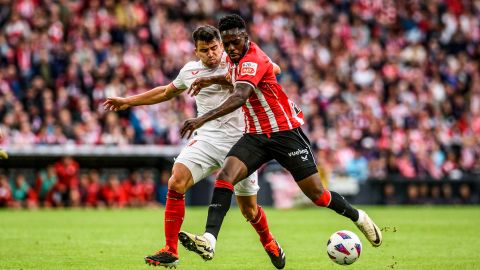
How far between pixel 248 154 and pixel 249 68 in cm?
91

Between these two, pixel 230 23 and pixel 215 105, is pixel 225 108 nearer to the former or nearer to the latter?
pixel 230 23

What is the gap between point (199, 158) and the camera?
9609 millimetres

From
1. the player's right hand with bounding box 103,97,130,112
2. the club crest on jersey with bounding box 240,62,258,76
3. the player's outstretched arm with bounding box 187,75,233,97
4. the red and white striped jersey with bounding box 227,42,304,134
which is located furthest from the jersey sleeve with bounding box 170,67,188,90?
the club crest on jersey with bounding box 240,62,258,76

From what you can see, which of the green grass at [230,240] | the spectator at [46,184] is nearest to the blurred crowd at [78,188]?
the spectator at [46,184]

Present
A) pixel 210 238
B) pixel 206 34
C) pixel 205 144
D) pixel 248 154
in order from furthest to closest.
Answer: pixel 205 144 < pixel 206 34 < pixel 248 154 < pixel 210 238

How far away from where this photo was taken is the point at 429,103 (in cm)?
2908

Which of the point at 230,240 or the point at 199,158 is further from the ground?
the point at 199,158

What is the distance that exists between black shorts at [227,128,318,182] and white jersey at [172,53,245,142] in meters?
0.50

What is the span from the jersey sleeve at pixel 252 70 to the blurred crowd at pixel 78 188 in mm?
14390

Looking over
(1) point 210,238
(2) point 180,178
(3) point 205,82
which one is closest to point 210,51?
(3) point 205,82

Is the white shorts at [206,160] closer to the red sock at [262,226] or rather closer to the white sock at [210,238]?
the red sock at [262,226]

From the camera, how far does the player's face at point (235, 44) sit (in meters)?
9.02

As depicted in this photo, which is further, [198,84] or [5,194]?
[5,194]

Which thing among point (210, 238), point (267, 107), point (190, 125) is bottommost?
point (210, 238)
